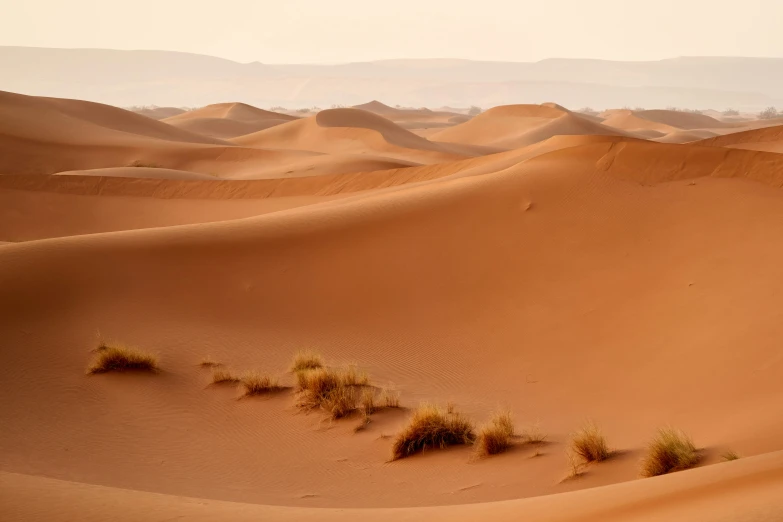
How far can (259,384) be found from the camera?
939cm

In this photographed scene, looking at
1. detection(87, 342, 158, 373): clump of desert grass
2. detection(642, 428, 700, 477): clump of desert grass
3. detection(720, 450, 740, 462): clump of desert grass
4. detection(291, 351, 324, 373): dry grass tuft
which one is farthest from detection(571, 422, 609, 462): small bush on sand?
detection(87, 342, 158, 373): clump of desert grass

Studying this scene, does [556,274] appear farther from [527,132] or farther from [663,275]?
[527,132]

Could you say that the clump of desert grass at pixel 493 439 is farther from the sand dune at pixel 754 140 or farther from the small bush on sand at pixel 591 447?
the sand dune at pixel 754 140

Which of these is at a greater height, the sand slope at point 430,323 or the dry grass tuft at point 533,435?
the sand slope at point 430,323

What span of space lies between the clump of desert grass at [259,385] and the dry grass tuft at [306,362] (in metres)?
0.38

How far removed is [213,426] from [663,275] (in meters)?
6.26

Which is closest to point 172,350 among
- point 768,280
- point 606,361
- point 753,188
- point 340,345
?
point 340,345

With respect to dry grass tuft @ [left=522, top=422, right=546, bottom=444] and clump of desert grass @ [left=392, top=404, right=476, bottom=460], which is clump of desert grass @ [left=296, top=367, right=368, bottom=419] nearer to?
clump of desert grass @ [left=392, top=404, right=476, bottom=460]

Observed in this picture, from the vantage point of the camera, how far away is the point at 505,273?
12.6m

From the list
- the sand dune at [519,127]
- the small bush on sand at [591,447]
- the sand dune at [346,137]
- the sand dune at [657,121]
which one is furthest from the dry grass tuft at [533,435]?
the sand dune at [657,121]

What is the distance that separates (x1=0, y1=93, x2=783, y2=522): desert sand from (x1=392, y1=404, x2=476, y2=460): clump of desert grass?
168 mm

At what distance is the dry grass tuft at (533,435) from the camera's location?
297 inches

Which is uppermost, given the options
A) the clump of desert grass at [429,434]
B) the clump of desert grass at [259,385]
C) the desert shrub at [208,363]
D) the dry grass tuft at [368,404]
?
the desert shrub at [208,363]

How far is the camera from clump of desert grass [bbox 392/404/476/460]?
7727 mm
